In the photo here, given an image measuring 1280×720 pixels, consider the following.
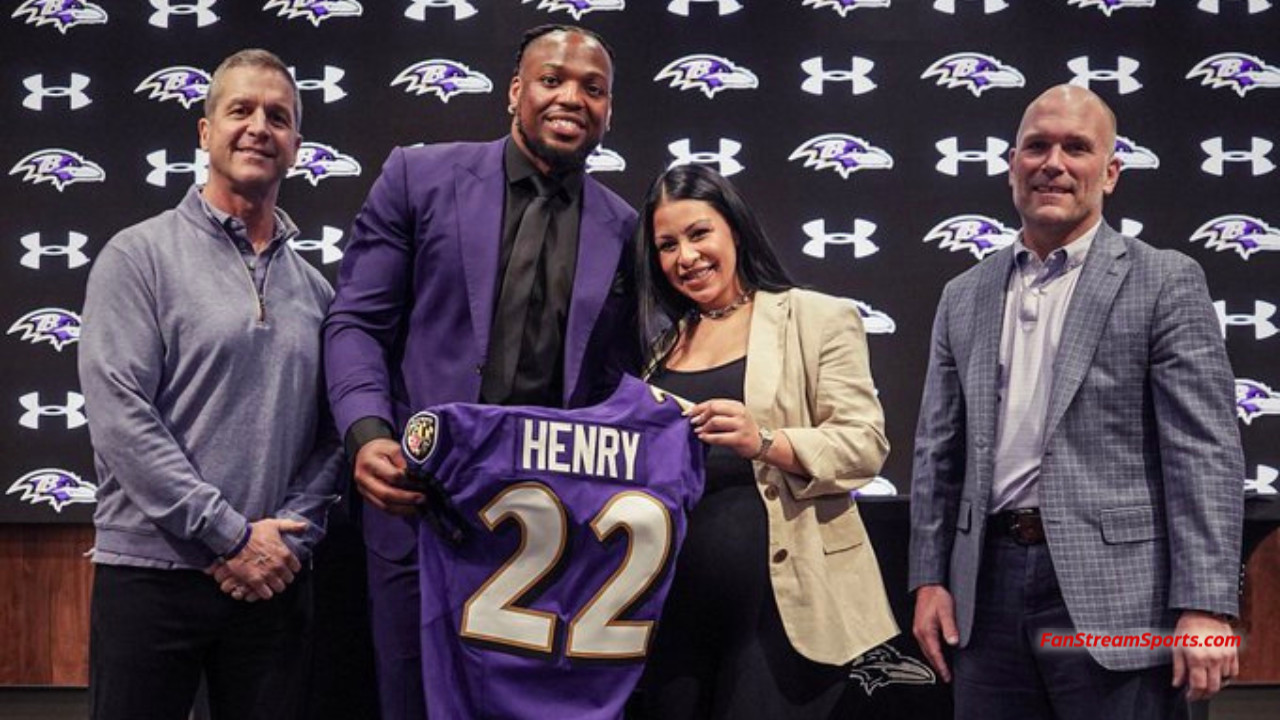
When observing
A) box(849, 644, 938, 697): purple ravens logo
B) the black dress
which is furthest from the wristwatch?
box(849, 644, 938, 697): purple ravens logo

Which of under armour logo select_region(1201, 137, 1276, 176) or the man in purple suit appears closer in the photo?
the man in purple suit

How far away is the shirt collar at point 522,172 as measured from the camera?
7.30 feet

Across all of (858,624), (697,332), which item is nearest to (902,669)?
(858,624)

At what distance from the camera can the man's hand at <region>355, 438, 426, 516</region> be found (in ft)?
6.09

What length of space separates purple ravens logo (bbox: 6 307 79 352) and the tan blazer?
3.91 m

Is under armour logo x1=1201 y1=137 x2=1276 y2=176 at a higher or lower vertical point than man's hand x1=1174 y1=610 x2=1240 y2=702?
higher

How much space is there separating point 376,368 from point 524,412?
357 millimetres

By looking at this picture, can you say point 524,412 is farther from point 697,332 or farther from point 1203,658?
point 1203,658

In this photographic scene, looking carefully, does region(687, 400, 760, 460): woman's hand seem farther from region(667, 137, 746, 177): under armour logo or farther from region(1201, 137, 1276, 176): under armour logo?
region(1201, 137, 1276, 176): under armour logo

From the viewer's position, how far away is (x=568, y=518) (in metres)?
1.91

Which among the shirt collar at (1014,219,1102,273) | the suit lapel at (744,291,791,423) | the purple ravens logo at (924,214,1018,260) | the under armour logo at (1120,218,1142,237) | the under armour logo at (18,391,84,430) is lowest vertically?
the under armour logo at (18,391,84,430)

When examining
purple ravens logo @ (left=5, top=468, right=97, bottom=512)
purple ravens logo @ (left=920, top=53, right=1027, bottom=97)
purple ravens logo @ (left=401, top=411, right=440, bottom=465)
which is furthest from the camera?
purple ravens logo @ (left=920, top=53, right=1027, bottom=97)

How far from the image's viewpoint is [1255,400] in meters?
4.93

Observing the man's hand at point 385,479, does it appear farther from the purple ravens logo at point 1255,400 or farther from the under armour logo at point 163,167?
the purple ravens logo at point 1255,400
